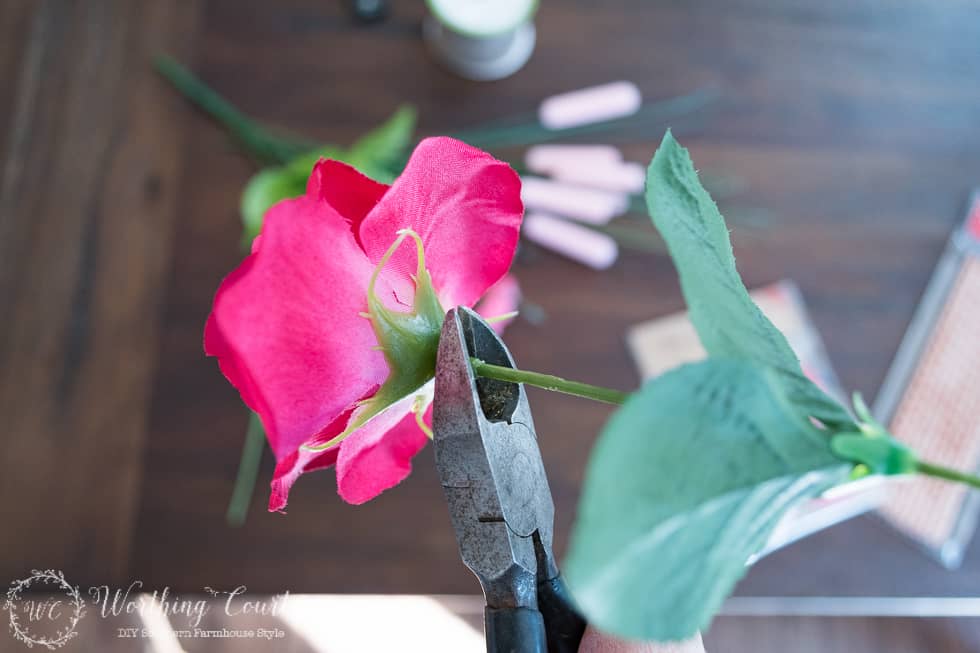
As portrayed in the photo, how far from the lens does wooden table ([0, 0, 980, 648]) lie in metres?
0.61

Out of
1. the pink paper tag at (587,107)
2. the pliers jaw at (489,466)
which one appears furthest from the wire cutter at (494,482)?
the pink paper tag at (587,107)

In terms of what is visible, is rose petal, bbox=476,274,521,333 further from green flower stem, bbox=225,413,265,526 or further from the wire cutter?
the wire cutter

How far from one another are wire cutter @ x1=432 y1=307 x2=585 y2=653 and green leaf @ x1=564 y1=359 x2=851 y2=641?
92mm

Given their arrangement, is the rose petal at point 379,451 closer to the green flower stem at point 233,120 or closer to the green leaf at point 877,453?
the green leaf at point 877,453

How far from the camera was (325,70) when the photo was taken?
0.68 m

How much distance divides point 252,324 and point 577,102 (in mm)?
528

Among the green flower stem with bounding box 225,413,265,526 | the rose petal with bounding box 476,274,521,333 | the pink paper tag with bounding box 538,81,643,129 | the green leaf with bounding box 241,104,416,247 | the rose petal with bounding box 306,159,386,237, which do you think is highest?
the rose petal with bounding box 306,159,386,237

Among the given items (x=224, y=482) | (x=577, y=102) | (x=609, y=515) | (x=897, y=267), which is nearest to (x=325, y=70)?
(x=577, y=102)

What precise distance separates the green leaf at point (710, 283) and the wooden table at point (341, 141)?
0.46 meters

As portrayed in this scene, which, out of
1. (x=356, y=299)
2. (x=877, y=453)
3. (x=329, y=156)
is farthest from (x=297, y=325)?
(x=329, y=156)

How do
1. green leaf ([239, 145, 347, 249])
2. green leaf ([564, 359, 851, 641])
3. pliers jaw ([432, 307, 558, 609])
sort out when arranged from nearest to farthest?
green leaf ([564, 359, 851, 641]) → pliers jaw ([432, 307, 558, 609]) → green leaf ([239, 145, 347, 249])

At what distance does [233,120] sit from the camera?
65 centimetres

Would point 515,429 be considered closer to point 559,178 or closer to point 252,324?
point 252,324

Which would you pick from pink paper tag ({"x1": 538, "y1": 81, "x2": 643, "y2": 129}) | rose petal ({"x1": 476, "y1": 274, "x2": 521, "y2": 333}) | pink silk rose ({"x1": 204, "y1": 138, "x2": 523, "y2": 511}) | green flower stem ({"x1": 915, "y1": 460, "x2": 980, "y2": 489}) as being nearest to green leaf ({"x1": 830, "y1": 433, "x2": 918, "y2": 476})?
green flower stem ({"x1": 915, "y1": 460, "x2": 980, "y2": 489})
